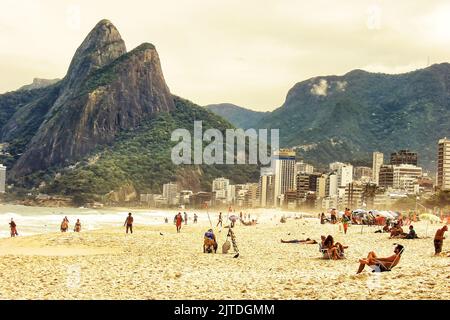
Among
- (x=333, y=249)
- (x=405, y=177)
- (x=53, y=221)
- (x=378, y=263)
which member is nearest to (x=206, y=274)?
(x=378, y=263)

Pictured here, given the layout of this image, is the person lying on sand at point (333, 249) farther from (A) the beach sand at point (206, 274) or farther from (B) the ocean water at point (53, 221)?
(B) the ocean water at point (53, 221)

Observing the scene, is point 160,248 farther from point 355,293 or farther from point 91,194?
point 91,194

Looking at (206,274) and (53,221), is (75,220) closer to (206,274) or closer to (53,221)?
(53,221)

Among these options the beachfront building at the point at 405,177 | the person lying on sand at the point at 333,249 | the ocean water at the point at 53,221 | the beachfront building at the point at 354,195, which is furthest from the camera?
the beachfront building at the point at 405,177

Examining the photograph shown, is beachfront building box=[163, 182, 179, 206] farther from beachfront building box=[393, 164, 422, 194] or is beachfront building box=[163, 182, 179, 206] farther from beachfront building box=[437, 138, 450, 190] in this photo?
beachfront building box=[437, 138, 450, 190]

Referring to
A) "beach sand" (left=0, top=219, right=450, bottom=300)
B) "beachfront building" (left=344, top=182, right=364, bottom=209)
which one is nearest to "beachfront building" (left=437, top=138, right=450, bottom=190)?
"beachfront building" (left=344, top=182, right=364, bottom=209)

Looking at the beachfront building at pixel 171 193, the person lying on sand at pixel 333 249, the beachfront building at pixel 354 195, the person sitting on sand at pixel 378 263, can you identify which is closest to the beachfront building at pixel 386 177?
the beachfront building at pixel 354 195
